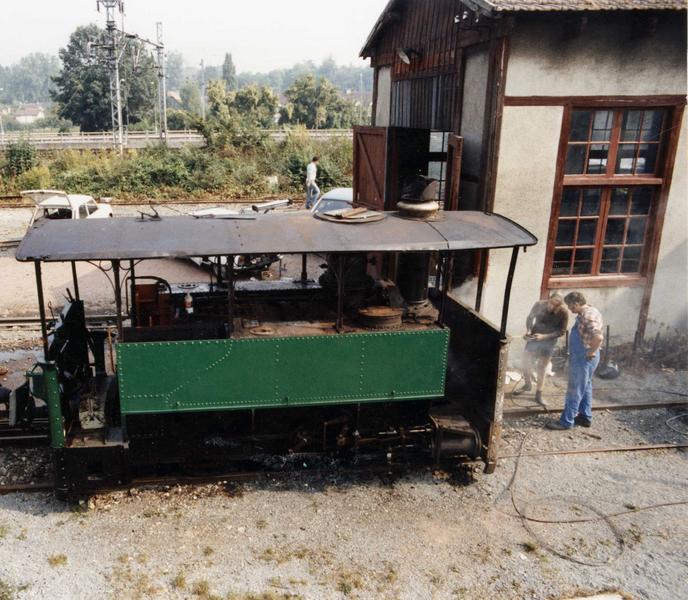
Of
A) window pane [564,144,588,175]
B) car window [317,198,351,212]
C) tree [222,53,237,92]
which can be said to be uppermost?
tree [222,53,237,92]

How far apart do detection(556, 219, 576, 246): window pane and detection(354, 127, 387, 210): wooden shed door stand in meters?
2.93

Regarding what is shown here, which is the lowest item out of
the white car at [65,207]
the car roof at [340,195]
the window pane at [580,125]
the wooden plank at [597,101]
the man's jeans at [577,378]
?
the man's jeans at [577,378]

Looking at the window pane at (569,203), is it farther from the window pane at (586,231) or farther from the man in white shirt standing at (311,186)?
the man in white shirt standing at (311,186)

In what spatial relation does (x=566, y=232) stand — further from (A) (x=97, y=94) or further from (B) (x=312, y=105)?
(B) (x=312, y=105)

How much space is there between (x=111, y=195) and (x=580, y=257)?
20618 millimetres

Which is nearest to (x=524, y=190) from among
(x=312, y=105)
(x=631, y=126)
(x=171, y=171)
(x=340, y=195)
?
(x=631, y=126)

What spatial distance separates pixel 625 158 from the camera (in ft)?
33.5

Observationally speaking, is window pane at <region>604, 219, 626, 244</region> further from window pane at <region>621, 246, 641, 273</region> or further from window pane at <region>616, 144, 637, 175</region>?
window pane at <region>616, 144, 637, 175</region>

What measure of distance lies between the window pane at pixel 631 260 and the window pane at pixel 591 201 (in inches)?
38.0

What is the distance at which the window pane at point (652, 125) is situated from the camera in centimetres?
1004

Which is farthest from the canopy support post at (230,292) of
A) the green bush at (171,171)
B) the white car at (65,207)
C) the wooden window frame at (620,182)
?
the green bush at (171,171)

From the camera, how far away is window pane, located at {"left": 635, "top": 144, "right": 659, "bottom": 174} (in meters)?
10.2

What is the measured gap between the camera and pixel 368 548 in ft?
19.7

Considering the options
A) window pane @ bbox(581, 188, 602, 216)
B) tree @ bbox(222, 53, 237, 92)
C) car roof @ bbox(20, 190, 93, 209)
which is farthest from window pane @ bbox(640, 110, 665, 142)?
tree @ bbox(222, 53, 237, 92)
